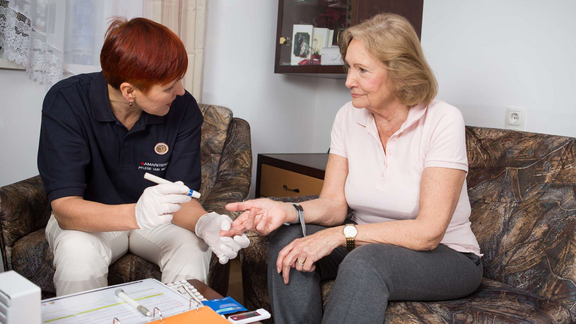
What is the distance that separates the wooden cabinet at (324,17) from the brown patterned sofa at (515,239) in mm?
904

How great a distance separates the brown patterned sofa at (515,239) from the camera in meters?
1.20

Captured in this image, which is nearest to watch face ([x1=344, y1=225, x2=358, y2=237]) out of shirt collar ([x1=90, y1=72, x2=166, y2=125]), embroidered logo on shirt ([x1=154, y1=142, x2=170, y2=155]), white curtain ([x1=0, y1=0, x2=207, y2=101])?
embroidered logo on shirt ([x1=154, y1=142, x2=170, y2=155])

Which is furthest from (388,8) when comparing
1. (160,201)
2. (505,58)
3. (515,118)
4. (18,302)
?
(18,302)

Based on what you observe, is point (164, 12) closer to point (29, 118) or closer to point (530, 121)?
point (29, 118)

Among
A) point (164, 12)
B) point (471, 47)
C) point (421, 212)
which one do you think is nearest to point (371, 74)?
point (421, 212)

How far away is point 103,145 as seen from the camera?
4.78 feet

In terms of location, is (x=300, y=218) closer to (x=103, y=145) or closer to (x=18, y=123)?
(x=103, y=145)

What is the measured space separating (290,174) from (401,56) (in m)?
1.17

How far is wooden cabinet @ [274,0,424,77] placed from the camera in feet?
7.57

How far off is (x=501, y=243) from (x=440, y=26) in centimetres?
115

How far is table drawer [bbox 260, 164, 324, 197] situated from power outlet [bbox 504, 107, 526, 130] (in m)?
0.83

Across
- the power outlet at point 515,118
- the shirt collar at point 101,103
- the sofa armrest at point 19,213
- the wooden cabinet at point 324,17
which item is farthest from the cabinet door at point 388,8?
the sofa armrest at point 19,213

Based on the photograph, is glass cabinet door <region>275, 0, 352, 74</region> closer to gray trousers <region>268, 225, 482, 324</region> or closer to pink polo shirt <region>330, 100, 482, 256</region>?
pink polo shirt <region>330, 100, 482, 256</region>

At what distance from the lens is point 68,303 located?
0.93 meters
